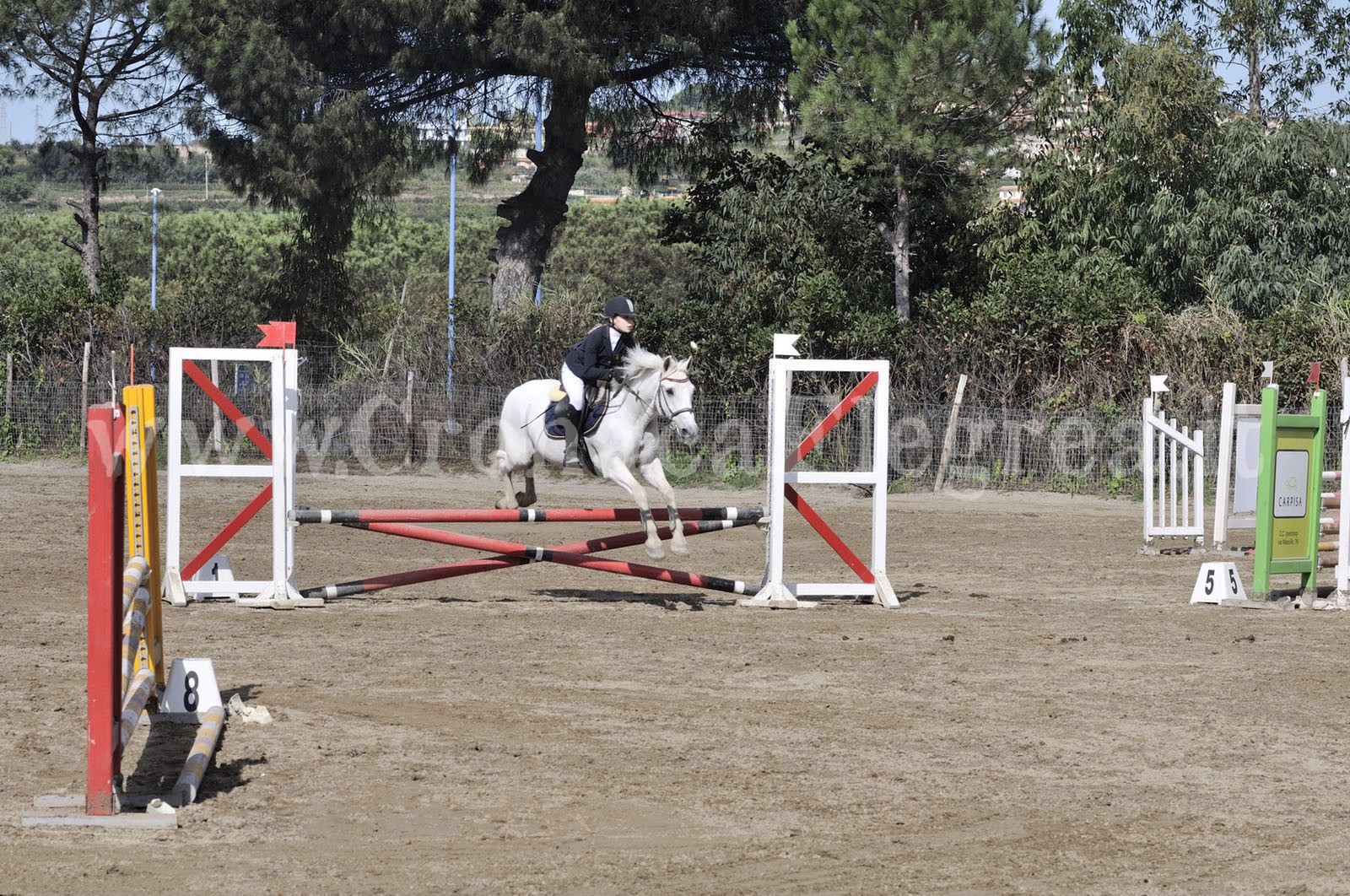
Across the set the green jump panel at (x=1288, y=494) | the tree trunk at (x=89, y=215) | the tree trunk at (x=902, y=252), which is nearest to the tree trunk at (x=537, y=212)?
the tree trunk at (x=902, y=252)

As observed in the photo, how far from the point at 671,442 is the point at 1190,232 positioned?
29.9ft

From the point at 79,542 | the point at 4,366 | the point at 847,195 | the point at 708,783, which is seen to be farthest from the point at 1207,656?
the point at 4,366

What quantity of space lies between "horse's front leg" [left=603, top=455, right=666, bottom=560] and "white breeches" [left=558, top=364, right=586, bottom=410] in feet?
1.55

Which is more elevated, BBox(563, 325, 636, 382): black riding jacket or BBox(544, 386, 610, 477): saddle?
BBox(563, 325, 636, 382): black riding jacket

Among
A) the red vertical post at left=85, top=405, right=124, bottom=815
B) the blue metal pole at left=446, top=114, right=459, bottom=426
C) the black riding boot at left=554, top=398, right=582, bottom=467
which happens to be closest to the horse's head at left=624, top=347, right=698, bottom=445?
the black riding boot at left=554, top=398, right=582, bottom=467

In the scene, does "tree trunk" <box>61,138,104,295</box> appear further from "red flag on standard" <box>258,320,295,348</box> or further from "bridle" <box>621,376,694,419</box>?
"bridle" <box>621,376,694,419</box>

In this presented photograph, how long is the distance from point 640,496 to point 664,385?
755 millimetres

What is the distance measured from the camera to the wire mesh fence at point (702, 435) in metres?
19.6

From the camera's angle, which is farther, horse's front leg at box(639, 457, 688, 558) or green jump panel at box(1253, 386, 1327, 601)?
green jump panel at box(1253, 386, 1327, 601)

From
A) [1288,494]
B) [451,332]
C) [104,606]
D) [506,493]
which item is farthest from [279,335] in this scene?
[451,332]

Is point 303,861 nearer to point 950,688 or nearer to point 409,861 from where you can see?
point 409,861

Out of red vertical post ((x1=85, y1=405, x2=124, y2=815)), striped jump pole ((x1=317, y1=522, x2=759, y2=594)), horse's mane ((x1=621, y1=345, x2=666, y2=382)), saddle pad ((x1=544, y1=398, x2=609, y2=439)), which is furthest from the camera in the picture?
saddle pad ((x1=544, y1=398, x2=609, y2=439))

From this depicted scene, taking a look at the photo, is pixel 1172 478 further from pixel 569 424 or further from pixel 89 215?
pixel 89 215

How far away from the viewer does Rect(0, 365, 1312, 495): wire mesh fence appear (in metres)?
19.6
